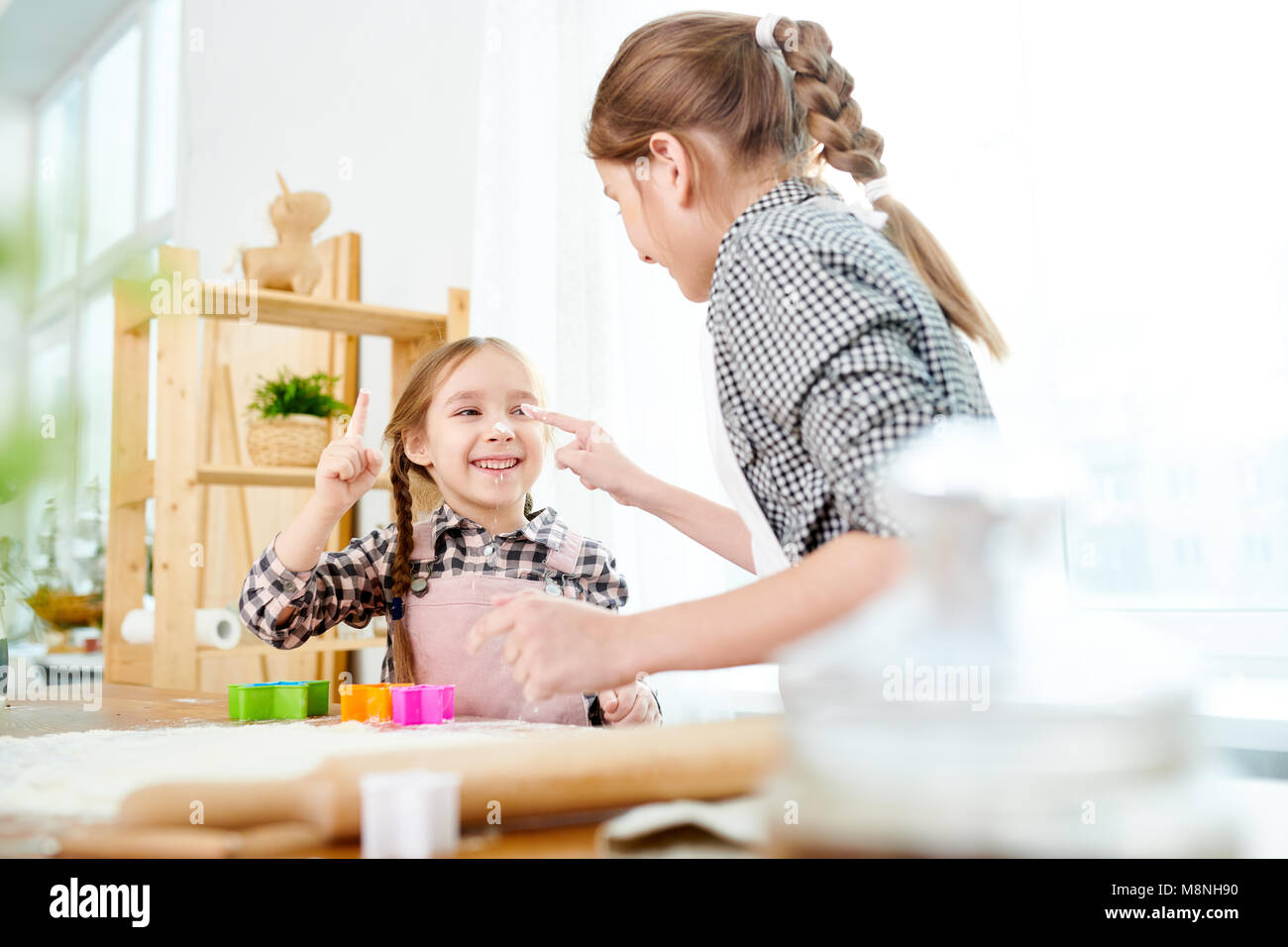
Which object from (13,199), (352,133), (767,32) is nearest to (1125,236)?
(767,32)

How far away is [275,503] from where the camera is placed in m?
2.83

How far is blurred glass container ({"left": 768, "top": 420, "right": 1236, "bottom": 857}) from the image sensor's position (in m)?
0.32

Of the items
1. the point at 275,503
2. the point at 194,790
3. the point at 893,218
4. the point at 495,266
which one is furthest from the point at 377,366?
the point at 194,790

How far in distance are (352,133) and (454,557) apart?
6.20 feet

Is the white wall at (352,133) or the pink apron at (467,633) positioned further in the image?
the white wall at (352,133)

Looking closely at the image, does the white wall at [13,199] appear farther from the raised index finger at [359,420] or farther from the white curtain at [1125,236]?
the white curtain at [1125,236]

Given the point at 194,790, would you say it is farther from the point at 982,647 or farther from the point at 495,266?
the point at 495,266

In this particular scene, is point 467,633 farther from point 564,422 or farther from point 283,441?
point 283,441

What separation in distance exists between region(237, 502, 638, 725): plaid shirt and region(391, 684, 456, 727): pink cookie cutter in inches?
15.9

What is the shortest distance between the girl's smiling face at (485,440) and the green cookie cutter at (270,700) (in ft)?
1.44

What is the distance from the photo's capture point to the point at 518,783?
456mm

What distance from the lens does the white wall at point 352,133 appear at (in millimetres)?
2688

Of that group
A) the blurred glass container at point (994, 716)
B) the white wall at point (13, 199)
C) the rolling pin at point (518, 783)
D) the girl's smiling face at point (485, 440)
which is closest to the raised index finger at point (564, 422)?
the girl's smiling face at point (485, 440)
